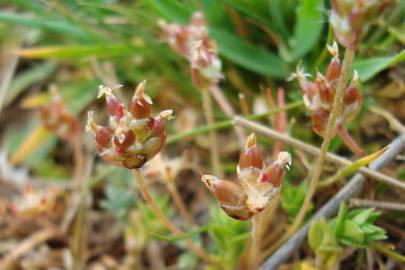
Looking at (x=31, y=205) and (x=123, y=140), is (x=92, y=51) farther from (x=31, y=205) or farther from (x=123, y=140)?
(x=123, y=140)

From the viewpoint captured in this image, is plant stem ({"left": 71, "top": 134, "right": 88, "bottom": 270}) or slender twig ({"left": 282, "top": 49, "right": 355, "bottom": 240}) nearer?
slender twig ({"left": 282, "top": 49, "right": 355, "bottom": 240})

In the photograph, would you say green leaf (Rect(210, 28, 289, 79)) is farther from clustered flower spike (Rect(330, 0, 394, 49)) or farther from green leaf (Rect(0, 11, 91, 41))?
clustered flower spike (Rect(330, 0, 394, 49))

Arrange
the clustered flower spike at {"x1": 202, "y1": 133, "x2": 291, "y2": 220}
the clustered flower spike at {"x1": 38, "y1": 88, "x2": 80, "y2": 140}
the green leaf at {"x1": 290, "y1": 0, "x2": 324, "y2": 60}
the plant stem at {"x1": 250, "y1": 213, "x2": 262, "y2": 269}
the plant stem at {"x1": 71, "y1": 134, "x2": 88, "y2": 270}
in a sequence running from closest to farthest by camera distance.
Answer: the clustered flower spike at {"x1": 202, "y1": 133, "x2": 291, "y2": 220}
the plant stem at {"x1": 250, "y1": 213, "x2": 262, "y2": 269}
the green leaf at {"x1": 290, "y1": 0, "x2": 324, "y2": 60}
the plant stem at {"x1": 71, "y1": 134, "x2": 88, "y2": 270}
the clustered flower spike at {"x1": 38, "y1": 88, "x2": 80, "y2": 140}

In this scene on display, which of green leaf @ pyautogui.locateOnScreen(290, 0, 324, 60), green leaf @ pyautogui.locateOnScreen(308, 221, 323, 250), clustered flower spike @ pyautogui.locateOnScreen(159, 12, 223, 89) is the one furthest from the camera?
green leaf @ pyautogui.locateOnScreen(290, 0, 324, 60)

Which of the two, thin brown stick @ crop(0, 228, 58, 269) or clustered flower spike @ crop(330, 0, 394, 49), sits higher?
clustered flower spike @ crop(330, 0, 394, 49)

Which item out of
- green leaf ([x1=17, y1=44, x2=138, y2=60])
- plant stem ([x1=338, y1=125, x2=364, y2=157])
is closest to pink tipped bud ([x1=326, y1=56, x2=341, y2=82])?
plant stem ([x1=338, y1=125, x2=364, y2=157])

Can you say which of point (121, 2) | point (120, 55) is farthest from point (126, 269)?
point (121, 2)

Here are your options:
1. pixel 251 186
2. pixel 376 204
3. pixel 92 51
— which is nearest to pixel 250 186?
pixel 251 186

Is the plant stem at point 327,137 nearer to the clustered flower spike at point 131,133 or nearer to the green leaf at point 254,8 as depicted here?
the clustered flower spike at point 131,133

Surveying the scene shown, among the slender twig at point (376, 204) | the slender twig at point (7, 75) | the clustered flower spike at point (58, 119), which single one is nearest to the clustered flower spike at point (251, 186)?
the slender twig at point (376, 204)

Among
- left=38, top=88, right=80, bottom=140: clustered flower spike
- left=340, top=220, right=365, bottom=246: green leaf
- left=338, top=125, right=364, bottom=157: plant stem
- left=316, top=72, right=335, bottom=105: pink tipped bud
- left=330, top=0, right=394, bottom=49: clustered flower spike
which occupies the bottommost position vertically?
left=38, top=88, right=80, bottom=140: clustered flower spike
